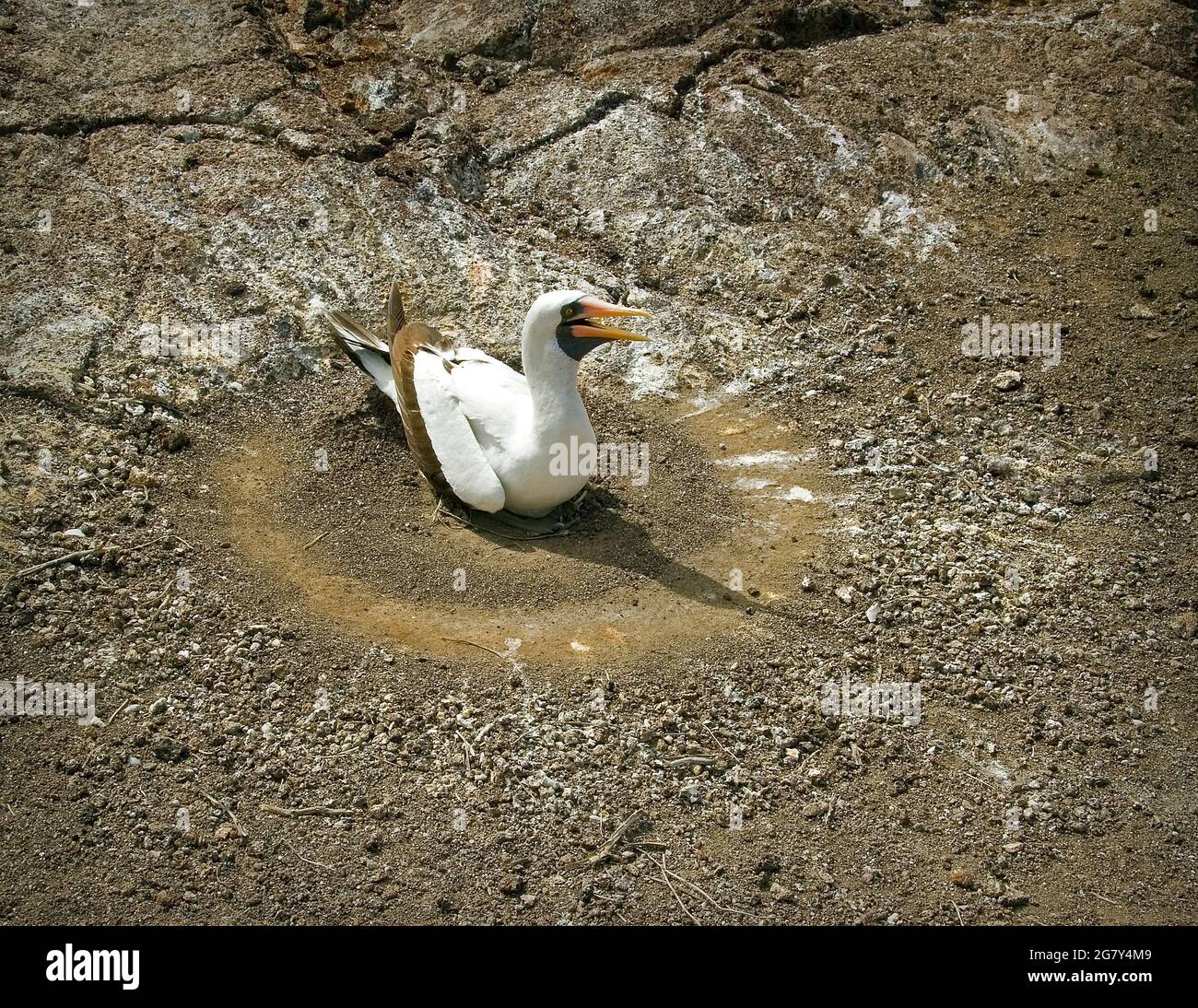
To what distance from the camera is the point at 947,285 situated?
37.1 ft

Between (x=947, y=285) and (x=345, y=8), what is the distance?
682 cm

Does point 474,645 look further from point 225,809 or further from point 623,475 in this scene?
point 623,475

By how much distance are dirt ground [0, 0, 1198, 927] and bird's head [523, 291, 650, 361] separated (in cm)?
126

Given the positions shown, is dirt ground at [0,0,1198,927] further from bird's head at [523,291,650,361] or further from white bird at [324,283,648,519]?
bird's head at [523,291,650,361]

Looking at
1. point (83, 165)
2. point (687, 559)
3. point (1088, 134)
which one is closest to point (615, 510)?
point (687, 559)

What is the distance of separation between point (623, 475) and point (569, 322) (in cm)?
146

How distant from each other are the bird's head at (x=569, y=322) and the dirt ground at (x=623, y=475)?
1.26m

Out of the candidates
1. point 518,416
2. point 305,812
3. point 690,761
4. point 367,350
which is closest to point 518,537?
point 518,416

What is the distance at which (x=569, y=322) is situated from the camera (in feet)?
28.2

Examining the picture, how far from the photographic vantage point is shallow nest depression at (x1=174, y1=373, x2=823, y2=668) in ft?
25.9

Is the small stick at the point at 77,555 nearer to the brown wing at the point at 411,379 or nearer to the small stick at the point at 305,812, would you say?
the brown wing at the point at 411,379

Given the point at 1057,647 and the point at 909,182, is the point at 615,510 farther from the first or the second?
the point at 909,182

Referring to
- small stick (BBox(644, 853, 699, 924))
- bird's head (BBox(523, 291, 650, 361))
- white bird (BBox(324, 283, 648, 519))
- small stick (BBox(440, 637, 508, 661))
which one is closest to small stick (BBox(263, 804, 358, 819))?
small stick (BBox(440, 637, 508, 661))

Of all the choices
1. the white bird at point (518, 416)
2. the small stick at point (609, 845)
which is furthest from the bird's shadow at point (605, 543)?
the small stick at point (609, 845)
